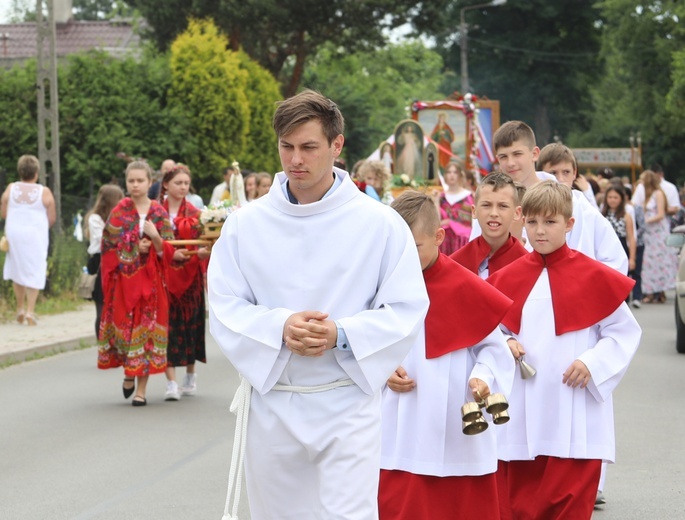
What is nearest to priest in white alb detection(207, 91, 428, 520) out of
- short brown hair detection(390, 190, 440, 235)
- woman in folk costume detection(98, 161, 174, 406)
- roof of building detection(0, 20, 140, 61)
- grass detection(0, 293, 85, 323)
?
short brown hair detection(390, 190, 440, 235)

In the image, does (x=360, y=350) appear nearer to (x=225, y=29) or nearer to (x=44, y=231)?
(x=44, y=231)

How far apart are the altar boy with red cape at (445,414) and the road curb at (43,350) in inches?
346

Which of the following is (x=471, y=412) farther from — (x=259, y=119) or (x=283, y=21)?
(x=283, y=21)

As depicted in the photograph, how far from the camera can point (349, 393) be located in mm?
4559

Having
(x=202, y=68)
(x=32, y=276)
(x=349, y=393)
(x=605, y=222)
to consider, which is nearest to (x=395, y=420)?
(x=349, y=393)

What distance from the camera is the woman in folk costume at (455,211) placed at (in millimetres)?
17406

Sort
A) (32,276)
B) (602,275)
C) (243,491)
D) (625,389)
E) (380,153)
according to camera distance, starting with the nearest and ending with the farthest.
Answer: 1. (602,275)
2. (243,491)
3. (625,389)
4. (32,276)
5. (380,153)

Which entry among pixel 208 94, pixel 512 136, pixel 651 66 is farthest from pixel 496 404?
pixel 651 66

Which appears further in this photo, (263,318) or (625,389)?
(625,389)

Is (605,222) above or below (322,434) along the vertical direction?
above

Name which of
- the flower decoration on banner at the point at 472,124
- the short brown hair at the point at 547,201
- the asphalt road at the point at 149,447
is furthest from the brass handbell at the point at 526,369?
the flower decoration on banner at the point at 472,124

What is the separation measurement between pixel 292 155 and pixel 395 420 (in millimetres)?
1627

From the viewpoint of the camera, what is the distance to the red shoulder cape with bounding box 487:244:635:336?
6.43m

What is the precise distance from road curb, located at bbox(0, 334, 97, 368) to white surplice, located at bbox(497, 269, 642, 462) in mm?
8424
